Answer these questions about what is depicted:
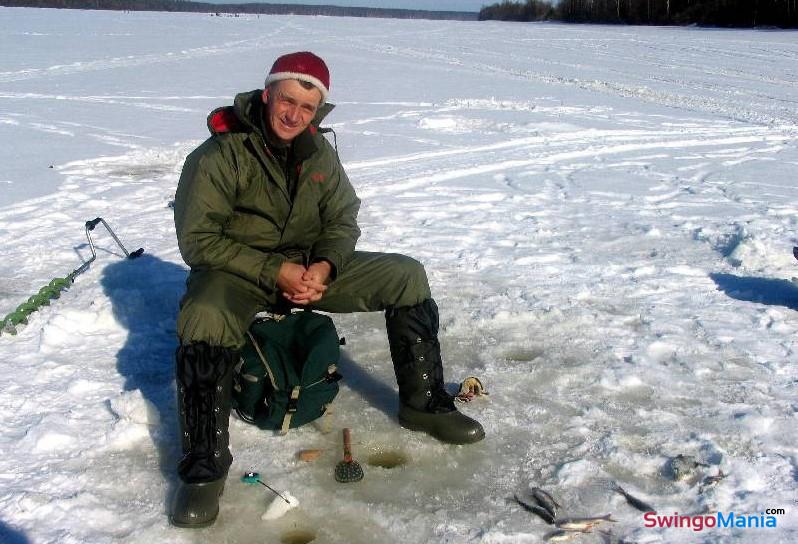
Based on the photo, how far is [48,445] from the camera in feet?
9.72

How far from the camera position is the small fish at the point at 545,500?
2578 millimetres

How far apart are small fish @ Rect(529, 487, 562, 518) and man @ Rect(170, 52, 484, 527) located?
15.8 inches

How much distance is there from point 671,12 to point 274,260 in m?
57.7

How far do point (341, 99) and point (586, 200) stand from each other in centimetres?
820

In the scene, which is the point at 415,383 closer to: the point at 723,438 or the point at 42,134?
the point at 723,438

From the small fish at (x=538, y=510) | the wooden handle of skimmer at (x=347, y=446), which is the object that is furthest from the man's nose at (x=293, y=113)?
the small fish at (x=538, y=510)

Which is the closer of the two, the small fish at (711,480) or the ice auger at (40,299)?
the small fish at (711,480)

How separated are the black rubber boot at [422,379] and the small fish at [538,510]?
0.43 meters

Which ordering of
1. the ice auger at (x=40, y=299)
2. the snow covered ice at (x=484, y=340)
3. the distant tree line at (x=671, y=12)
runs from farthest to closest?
1. the distant tree line at (x=671, y=12)
2. the ice auger at (x=40, y=299)
3. the snow covered ice at (x=484, y=340)

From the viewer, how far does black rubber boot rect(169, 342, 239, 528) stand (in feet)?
8.59

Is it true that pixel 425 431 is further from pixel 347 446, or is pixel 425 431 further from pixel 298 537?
pixel 298 537

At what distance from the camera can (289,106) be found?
9.83 feet

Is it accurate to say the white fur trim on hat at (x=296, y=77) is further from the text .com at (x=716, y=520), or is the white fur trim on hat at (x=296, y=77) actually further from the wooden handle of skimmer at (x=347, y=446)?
the text .com at (x=716, y=520)

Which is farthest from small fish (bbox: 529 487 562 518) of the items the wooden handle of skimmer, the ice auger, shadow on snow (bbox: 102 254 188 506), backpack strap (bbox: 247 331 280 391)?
the ice auger
